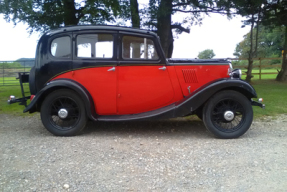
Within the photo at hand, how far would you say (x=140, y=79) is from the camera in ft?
16.4

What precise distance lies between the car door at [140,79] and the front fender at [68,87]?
528mm

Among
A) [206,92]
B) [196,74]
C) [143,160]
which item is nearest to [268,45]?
[196,74]

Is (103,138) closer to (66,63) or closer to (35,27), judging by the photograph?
(66,63)

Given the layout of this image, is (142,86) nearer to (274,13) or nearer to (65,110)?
(65,110)

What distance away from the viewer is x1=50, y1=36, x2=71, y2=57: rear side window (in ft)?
16.6

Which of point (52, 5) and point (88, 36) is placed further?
point (52, 5)

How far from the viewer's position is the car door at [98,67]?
4957 millimetres

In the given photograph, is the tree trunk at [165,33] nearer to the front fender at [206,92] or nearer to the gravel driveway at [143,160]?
the front fender at [206,92]

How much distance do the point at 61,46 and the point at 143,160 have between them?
2731mm

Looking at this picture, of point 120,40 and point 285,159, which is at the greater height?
point 120,40

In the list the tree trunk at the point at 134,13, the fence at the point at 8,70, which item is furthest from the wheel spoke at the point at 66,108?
the fence at the point at 8,70

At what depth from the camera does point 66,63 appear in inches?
197

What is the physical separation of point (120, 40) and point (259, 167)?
315 cm

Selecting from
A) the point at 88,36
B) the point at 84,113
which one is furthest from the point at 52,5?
the point at 84,113
